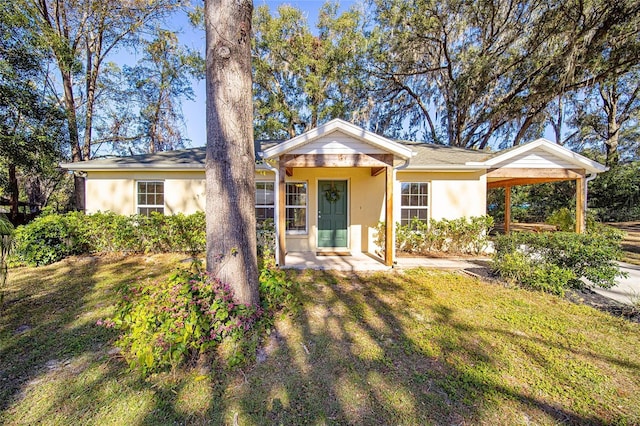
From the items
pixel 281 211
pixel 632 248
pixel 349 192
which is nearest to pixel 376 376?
pixel 281 211

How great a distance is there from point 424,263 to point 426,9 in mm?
12309

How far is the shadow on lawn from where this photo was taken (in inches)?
84.7

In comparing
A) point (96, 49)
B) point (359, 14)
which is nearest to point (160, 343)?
point (96, 49)

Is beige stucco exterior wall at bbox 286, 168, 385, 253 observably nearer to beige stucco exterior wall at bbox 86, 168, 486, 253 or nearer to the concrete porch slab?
beige stucco exterior wall at bbox 86, 168, 486, 253

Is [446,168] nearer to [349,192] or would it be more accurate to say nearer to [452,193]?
[452,193]

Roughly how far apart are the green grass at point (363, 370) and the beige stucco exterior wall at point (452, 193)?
3.97 m

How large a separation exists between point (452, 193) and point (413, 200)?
1192 mm

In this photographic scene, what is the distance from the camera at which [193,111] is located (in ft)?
53.5

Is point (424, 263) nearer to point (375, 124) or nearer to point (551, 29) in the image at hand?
point (551, 29)

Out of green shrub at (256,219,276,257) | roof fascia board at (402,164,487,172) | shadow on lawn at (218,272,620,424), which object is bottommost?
shadow on lawn at (218,272,620,424)

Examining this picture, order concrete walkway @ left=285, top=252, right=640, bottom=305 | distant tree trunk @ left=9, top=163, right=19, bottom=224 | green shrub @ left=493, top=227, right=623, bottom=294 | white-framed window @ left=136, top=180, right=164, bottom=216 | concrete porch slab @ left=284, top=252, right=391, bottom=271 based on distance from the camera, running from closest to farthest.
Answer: green shrub @ left=493, top=227, right=623, bottom=294
concrete walkway @ left=285, top=252, right=640, bottom=305
concrete porch slab @ left=284, top=252, right=391, bottom=271
white-framed window @ left=136, top=180, right=164, bottom=216
distant tree trunk @ left=9, top=163, right=19, bottom=224

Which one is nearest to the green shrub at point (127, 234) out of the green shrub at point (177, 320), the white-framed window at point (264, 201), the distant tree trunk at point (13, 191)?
the white-framed window at point (264, 201)

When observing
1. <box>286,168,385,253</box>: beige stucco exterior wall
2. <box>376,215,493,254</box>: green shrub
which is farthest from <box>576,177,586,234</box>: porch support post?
<box>286,168,385,253</box>: beige stucco exterior wall

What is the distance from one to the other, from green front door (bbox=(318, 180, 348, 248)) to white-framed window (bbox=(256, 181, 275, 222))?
1.57 m
